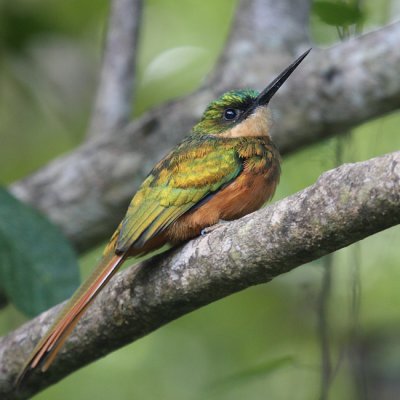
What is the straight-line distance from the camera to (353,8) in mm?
2959

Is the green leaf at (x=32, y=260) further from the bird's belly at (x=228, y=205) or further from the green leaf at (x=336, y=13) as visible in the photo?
the green leaf at (x=336, y=13)

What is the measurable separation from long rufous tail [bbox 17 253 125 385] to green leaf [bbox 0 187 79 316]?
0.59 m

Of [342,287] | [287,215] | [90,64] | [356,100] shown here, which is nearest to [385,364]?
[342,287]

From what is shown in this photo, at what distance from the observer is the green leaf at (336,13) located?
292 centimetres

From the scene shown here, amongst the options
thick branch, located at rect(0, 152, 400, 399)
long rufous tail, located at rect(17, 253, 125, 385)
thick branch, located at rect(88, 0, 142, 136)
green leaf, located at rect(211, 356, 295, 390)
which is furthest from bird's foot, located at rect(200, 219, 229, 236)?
thick branch, located at rect(88, 0, 142, 136)

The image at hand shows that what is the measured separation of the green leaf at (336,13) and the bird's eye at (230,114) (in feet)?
1.89

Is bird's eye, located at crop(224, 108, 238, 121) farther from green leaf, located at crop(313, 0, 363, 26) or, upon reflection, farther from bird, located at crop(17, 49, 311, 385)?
green leaf, located at crop(313, 0, 363, 26)

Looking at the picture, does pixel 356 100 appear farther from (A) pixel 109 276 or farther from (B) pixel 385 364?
(A) pixel 109 276

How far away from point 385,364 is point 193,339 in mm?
1662

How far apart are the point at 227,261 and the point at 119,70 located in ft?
8.06

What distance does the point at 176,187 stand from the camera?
9.27 ft

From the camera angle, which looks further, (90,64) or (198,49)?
(198,49)

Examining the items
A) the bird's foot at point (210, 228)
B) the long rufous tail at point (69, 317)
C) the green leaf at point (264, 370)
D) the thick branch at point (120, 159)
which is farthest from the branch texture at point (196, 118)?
the long rufous tail at point (69, 317)

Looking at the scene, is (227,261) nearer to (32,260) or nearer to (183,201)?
(183,201)
